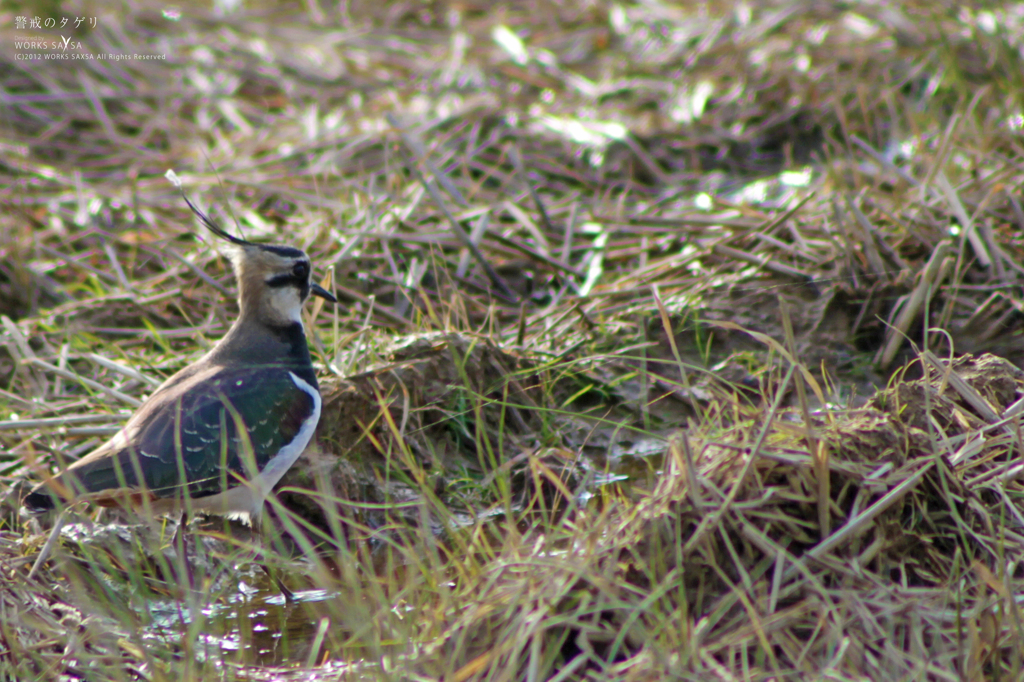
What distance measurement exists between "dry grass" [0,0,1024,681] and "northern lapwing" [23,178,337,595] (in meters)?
0.22

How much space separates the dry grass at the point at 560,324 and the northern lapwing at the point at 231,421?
217 millimetres

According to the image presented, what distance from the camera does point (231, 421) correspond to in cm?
390

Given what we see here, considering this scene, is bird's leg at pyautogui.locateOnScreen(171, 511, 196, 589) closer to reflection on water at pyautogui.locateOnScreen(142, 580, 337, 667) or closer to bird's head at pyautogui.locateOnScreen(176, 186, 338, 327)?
reflection on water at pyautogui.locateOnScreen(142, 580, 337, 667)

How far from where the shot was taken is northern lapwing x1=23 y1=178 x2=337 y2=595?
361 centimetres

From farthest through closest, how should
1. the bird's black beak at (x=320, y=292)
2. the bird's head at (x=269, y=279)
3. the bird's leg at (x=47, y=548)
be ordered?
the bird's black beak at (x=320, y=292) < the bird's head at (x=269, y=279) < the bird's leg at (x=47, y=548)

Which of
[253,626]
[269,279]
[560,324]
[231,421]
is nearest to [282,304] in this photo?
[269,279]

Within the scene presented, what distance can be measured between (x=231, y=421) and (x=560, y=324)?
1.68m

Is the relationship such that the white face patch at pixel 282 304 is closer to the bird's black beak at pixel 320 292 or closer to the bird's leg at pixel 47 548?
the bird's black beak at pixel 320 292

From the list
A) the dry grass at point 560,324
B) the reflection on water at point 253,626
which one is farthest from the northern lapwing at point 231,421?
the reflection on water at point 253,626

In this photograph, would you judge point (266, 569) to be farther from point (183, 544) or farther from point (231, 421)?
point (231, 421)

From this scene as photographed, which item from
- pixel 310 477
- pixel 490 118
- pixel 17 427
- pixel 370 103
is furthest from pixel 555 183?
pixel 17 427

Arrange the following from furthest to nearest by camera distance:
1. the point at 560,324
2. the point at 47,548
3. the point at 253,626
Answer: the point at 560,324 → the point at 253,626 → the point at 47,548

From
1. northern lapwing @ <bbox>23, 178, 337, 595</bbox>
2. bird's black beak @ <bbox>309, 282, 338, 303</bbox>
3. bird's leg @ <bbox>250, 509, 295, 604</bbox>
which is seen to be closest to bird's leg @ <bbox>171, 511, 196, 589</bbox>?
northern lapwing @ <bbox>23, 178, 337, 595</bbox>

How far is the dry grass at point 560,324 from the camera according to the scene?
2670 mm
